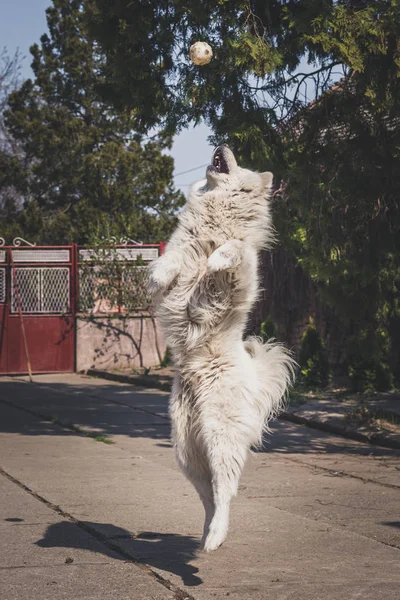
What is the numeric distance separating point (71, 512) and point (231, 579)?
2023 mm

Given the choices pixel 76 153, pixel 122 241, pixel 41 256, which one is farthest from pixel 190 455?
pixel 76 153

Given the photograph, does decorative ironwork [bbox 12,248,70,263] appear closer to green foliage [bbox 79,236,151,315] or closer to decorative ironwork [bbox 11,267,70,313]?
decorative ironwork [bbox 11,267,70,313]

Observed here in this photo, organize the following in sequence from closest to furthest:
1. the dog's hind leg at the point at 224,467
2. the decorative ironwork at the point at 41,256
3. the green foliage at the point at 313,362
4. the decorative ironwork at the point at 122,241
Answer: the dog's hind leg at the point at 224,467 < the green foliage at the point at 313,362 < the decorative ironwork at the point at 41,256 < the decorative ironwork at the point at 122,241

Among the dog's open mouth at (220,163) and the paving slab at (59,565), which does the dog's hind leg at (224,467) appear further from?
the dog's open mouth at (220,163)

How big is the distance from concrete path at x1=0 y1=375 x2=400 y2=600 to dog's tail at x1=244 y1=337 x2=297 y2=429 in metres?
0.93

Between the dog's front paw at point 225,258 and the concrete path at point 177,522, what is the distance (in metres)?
1.74

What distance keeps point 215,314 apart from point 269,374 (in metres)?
0.53

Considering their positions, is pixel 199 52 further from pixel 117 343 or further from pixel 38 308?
pixel 117 343

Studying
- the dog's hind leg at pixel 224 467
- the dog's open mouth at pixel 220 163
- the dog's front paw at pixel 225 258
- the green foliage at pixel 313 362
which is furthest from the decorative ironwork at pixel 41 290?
the dog's hind leg at pixel 224 467

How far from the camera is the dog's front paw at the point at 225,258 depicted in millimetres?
5023

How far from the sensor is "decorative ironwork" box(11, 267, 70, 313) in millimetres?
21734

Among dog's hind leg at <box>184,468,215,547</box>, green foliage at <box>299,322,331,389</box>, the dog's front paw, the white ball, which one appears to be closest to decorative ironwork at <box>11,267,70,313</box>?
green foliage at <box>299,322,331,389</box>

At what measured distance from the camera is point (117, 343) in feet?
73.2

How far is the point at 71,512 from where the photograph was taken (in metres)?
6.65
